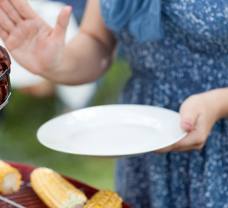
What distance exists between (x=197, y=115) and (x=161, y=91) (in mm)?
248

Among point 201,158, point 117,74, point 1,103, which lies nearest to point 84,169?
point 117,74

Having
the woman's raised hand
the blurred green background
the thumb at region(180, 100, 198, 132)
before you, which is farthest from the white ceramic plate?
the blurred green background

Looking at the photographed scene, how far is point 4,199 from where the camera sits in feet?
3.42

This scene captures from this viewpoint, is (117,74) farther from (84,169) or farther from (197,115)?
(197,115)

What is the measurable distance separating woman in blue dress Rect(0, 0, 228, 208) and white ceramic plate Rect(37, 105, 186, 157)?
44mm

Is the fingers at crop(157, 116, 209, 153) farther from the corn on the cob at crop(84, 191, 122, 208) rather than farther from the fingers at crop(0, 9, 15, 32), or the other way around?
the fingers at crop(0, 9, 15, 32)

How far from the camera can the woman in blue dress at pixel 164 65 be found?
1.16 m

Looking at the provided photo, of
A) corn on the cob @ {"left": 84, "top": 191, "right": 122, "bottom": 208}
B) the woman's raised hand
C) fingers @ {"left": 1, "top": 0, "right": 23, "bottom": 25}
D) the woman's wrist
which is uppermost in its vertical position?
fingers @ {"left": 1, "top": 0, "right": 23, "bottom": 25}

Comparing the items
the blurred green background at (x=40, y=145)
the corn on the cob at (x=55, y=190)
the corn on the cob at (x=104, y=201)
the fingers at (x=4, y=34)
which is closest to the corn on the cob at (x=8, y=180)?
the corn on the cob at (x=55, y=190)

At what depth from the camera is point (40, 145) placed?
9.30 feet

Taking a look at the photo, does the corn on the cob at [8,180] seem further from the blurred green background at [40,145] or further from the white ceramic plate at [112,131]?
the blurred green background at [40,145]

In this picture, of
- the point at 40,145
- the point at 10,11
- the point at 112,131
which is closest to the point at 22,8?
the point at 10,11

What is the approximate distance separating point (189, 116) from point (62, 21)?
0.97 feet

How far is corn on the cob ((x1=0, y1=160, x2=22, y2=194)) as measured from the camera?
3.49 ft
